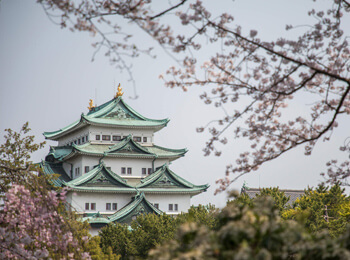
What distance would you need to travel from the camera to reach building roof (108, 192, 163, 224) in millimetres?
32094

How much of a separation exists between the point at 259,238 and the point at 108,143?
108ft

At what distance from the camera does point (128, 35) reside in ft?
18.2

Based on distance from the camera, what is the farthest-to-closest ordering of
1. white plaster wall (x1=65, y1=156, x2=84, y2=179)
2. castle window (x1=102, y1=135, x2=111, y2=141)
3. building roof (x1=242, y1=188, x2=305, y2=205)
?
1. building roof (x1=242, y1=188, x2=305, y2=205)
2. castle window (x1=102, y1=135, x2=111, y2=141)
3. white plaster wall (x1=65, y1=156, x2=84, y2=179)

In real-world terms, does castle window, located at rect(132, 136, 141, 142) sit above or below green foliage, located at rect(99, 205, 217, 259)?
above

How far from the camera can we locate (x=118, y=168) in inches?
1411

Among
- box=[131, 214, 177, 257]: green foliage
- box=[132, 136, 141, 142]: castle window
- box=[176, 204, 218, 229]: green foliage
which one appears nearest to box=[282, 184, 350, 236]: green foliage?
box=[176, 204, 218, 229]: green foliage

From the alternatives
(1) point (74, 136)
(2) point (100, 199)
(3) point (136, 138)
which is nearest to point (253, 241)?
(2) point (100, 199)

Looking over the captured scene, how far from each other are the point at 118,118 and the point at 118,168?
394 cm

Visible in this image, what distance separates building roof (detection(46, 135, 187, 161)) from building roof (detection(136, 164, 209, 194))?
1673 mm

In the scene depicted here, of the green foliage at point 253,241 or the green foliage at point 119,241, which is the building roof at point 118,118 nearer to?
the green foliage at point 119,241

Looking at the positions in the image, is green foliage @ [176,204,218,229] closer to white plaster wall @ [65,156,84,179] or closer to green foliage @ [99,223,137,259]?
green foliage @ [99,223,137,259]

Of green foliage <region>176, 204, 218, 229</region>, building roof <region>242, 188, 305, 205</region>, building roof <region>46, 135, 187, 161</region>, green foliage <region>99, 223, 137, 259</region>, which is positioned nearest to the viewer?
green foliage <region>99, 223, 137, 259</region>

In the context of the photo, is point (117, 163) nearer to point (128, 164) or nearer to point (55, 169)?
point (128, 164)

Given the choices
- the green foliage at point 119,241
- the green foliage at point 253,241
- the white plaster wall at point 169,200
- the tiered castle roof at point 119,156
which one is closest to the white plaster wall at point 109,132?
the tiered castle roof at point 119,156
